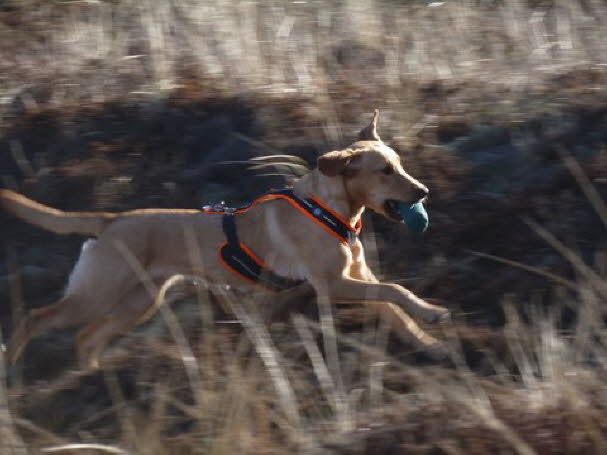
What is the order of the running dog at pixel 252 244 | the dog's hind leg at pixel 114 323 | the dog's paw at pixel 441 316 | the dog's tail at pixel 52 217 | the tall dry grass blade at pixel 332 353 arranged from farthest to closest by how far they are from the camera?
the dog's hind leg at pixel 114 323 < the dog's tail at pixel 52 217 < the running dog at pixel 252 244 < the dog's paw at pixel 441 316 < the tall dry grass blade at pixel 332 353

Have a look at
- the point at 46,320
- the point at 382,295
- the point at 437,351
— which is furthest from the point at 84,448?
the point at 437,351

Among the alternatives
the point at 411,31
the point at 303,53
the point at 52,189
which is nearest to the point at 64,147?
the point at 52,189

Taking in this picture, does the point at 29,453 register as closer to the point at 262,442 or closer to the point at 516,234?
the point at 262,442

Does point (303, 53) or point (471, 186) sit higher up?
point (303, 53)

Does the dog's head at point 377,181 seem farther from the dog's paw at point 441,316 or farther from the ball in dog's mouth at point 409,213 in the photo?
the dog's paw at point 441,316

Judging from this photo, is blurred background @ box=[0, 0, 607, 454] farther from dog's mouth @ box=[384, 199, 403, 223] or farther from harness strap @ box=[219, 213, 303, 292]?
dog's mouth @ box=[384, 199, 403, 223]

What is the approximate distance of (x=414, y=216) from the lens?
18.4 ft

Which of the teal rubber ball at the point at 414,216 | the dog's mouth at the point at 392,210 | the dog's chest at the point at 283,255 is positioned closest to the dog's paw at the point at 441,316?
the teal rubber ball at the point at 414,216

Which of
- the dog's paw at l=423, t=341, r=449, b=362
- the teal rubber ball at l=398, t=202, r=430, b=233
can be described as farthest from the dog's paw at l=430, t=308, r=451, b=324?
the teal rubber ball at l=398, t=202, r=430, b=233

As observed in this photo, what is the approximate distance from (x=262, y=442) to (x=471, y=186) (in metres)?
2.96

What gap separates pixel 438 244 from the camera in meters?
6.32

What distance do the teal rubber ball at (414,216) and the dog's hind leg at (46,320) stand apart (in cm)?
183

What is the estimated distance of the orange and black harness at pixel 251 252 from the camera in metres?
5.72

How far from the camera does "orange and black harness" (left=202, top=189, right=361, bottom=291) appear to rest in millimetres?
5719
